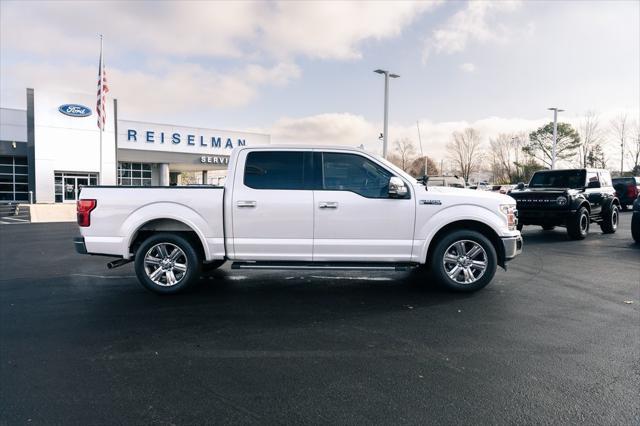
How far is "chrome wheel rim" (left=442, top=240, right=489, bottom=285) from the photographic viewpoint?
584cm

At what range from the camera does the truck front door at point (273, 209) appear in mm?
5664

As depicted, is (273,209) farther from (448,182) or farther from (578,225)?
(448,182)

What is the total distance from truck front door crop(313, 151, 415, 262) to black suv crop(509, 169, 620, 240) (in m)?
7.21

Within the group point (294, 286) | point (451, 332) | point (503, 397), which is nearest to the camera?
point (503, 397)

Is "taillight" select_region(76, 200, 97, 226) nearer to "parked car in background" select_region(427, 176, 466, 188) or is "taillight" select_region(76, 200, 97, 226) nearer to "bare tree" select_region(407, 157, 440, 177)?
"parked car in background" select_region(427, 176, 466, 188)

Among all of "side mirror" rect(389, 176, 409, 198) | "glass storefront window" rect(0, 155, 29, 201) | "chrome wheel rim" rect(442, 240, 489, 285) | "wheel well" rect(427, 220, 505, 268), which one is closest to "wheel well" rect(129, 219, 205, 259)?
"side mirror" rect(389, 176, 409, 198)

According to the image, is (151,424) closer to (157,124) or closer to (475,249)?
(475,249)

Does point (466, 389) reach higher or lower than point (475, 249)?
lower

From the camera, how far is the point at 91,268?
26.1ft

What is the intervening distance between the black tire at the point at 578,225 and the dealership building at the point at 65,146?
2483 cm

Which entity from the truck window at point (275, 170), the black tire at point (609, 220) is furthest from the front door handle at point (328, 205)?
the black tire at point (609, 220)

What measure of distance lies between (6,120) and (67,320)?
1433 inches

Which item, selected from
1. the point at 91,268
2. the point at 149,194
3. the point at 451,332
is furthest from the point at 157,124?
the point at 451,332

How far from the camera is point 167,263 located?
5.85 meters
